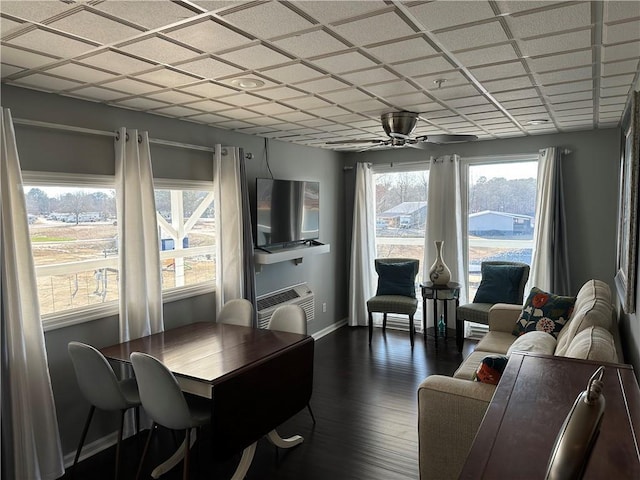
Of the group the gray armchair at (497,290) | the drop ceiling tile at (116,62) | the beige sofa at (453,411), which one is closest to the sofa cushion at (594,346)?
the beige sofa at (453,411)

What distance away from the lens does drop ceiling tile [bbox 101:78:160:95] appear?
2.58 metres

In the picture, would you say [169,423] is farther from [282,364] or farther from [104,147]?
[104,147]

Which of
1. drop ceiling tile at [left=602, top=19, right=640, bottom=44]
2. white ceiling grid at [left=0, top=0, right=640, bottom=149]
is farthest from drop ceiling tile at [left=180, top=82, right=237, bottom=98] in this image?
drop ceiling tile at [left=602, top=19, right=640, bottom=44]

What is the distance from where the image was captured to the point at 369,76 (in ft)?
8.23

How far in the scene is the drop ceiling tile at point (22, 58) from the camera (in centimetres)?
207

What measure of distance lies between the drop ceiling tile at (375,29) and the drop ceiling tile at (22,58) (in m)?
1.44

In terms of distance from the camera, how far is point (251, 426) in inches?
104

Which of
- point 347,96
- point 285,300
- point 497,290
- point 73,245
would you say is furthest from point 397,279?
point 73,245

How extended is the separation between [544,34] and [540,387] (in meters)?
1.46

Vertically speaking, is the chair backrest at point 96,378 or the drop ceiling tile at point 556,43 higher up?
the drop ceiling tile at point 556,43

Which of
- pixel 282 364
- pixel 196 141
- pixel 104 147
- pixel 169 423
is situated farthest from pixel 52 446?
pixel 196 141

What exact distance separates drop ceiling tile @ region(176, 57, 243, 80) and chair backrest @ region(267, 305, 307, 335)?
1.78 m

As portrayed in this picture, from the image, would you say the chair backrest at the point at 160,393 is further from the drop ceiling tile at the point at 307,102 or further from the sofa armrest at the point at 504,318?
the sofa armrest at the point at 504,318

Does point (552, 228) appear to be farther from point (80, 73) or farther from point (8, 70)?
point (8, 70)
